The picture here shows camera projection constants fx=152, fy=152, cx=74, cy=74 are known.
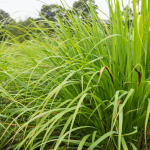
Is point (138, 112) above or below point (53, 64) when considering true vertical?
below

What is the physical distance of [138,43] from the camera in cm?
80

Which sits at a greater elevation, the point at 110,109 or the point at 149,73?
the point at 149,73

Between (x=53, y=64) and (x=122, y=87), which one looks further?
(x=53, y=64)

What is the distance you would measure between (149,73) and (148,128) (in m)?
0.32

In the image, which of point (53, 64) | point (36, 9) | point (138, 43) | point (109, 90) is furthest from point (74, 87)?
point (36, 9)

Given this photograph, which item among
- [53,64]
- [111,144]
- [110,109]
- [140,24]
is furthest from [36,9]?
[111,144]

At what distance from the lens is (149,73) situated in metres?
0.94

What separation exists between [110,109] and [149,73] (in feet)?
1.07

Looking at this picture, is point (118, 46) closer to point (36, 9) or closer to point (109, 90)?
point (109, 90)

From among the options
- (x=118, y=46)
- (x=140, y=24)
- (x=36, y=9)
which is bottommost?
(x=118, y=46)

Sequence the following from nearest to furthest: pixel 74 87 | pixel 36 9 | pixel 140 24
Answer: pixel 140 24, pixel 74 87, pixel 36 9

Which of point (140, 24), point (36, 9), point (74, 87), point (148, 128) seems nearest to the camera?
point (140, 24)

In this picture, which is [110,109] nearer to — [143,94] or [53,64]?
[143,94]

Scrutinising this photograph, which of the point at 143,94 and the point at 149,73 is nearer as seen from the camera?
the point at 143,94
